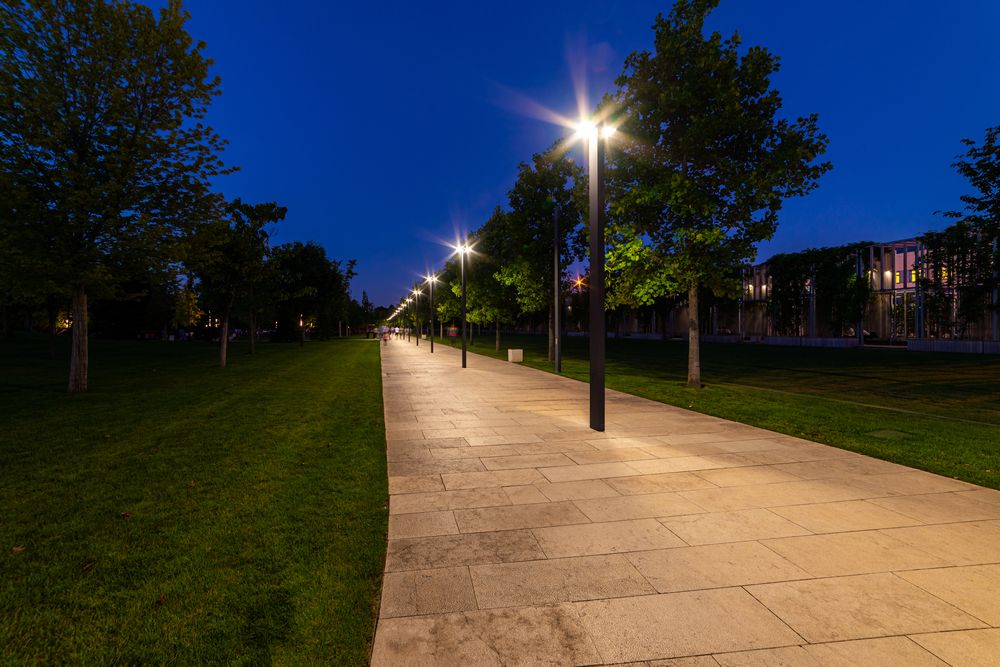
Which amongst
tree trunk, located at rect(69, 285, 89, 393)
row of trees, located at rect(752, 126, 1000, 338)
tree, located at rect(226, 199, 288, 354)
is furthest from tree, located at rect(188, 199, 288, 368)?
row of trees, located at rect(752, 126, 1000, 338)

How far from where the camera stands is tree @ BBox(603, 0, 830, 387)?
14.1 metres

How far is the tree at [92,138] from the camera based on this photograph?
1249 cm

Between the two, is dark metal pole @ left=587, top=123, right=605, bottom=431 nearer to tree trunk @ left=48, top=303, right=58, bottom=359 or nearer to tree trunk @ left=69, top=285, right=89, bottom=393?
tree trunk @ left=69, top=285, right=89, bottom=393

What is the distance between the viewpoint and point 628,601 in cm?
338

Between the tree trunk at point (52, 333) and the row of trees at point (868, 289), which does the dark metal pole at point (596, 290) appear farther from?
the tree trunk at point (52, 333)

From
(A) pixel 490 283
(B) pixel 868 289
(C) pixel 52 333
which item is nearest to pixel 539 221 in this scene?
(A) pixel 490 283

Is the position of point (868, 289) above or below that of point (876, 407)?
above

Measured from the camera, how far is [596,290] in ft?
29.8

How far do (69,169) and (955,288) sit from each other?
55755 millimetres

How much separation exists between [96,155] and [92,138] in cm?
49

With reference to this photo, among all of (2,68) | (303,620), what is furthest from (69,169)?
(303,620)

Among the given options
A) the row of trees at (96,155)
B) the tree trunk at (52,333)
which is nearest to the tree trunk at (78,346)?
the row of trees at (96,155)

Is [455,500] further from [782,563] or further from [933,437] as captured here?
[933,437]

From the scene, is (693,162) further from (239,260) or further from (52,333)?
→ (52,333)
